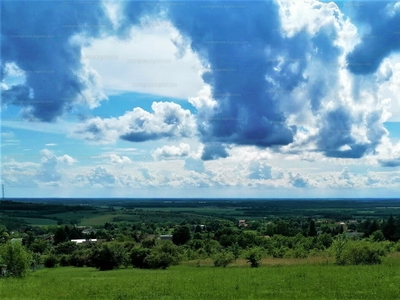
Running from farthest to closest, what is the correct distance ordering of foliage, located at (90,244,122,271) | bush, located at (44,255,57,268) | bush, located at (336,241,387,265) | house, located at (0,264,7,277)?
1. bush, located at (44,255,57,268)
2. foliage, located at (90,244,122,271)
3. bush, located at (336,241,387,265)
4. house, located at (0,264,7,277)

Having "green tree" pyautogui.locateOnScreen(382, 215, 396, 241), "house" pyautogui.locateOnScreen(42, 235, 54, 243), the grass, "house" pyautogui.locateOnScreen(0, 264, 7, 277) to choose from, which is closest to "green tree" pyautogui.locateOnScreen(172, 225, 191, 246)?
"house" pyautogui.locateOnScreen(42, 235, 54, 243)

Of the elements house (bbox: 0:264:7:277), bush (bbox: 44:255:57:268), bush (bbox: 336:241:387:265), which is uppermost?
bush (bbox: 336:241:387:265)

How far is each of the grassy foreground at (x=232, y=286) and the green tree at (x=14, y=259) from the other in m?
1.21

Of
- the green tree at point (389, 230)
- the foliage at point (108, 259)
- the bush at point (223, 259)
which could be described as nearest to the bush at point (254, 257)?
the bush at point (223, 259)

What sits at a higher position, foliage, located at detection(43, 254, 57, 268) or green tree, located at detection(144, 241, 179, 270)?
green tree, located at detection(144, 241, 179, 270)

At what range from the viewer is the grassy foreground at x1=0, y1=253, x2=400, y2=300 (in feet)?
64.7

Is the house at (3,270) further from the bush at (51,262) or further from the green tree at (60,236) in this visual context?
the green tree at (60,236)

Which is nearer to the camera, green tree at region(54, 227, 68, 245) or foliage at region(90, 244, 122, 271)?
foliage at region(90, 244, 122, 271)

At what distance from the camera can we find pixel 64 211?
248 feet

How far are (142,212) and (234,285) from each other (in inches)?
2589

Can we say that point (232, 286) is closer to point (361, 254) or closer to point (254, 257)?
point (254, 257)

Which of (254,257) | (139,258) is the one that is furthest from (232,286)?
(139,258)

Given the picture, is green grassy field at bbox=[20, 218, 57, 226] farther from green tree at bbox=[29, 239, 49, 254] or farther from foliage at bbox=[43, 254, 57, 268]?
foliage at bbox=[43, 254, 57, 268]

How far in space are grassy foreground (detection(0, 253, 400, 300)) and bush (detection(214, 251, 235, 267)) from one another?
308 inches
